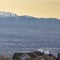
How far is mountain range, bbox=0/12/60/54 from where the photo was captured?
396cm

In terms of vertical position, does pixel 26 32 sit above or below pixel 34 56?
above

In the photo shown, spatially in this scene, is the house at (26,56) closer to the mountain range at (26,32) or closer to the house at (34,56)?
the house at (34,56)

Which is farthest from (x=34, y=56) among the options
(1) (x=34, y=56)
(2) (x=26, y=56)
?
(2) (x=26, y=56)

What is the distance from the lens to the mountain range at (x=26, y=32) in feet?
13.0

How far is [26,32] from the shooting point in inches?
159

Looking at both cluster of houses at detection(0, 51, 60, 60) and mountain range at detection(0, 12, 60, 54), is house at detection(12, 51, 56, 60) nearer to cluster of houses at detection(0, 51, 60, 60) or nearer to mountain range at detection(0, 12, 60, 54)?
cluster of houses at detection(0, 51, 60, 60)

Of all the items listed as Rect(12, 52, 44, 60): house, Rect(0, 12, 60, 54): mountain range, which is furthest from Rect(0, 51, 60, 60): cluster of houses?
Rect(0, 12, 60, 54): mountain range

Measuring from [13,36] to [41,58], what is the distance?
0.70 metres

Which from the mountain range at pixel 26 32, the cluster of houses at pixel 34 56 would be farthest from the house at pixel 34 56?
the mountain range at pixel 26 32

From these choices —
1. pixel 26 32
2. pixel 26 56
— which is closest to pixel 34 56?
pixel 26 56

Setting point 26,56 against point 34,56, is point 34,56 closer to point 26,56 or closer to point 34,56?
point 34,56

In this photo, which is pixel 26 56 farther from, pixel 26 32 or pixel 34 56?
pixel 26 32

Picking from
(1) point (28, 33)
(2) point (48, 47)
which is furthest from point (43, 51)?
(1) point (28, 33)

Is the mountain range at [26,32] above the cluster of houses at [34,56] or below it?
above
